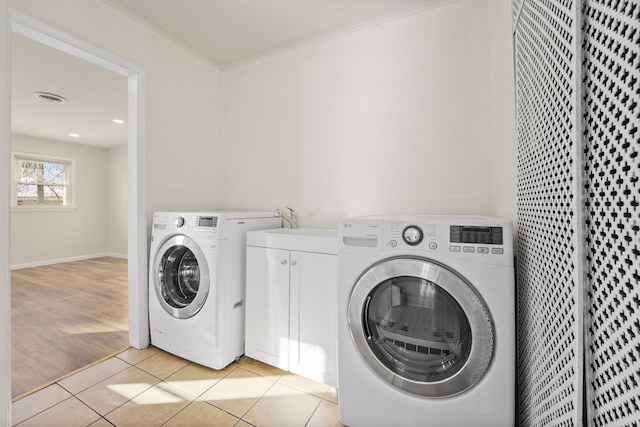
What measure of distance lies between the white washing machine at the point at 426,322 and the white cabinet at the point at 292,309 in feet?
0.93

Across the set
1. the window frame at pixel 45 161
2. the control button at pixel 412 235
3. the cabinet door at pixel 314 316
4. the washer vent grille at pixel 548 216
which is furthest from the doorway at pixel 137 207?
the window frame at pixel 45 161

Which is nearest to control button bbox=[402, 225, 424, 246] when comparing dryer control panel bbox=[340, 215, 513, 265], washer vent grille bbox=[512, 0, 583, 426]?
dryer control panel bbox=[340, 215, 513, 265]

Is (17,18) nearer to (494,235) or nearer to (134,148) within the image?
(134,148)

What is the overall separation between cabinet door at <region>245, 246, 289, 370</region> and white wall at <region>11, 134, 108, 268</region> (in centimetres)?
562

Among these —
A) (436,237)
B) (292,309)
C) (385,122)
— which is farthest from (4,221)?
(385,122)

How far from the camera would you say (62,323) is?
2.34m

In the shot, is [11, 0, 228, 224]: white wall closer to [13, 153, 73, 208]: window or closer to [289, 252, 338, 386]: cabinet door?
[289, 252, 338, 386]: cabinet door

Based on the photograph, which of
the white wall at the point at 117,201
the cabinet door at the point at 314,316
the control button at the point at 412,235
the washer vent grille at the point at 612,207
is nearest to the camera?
the washer vent grille at the point at 612,207

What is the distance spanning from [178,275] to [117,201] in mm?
5092

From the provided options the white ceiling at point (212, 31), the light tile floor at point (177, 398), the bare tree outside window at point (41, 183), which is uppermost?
the white ceiling at point (212, 31)

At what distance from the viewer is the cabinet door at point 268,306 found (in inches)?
63.8

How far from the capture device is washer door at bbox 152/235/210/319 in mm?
1765

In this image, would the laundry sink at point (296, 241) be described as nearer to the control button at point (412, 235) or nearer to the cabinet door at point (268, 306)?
the cabinet door at point (268, 306)

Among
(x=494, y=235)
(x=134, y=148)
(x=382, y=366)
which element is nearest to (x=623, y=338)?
(x=494, y=235)
